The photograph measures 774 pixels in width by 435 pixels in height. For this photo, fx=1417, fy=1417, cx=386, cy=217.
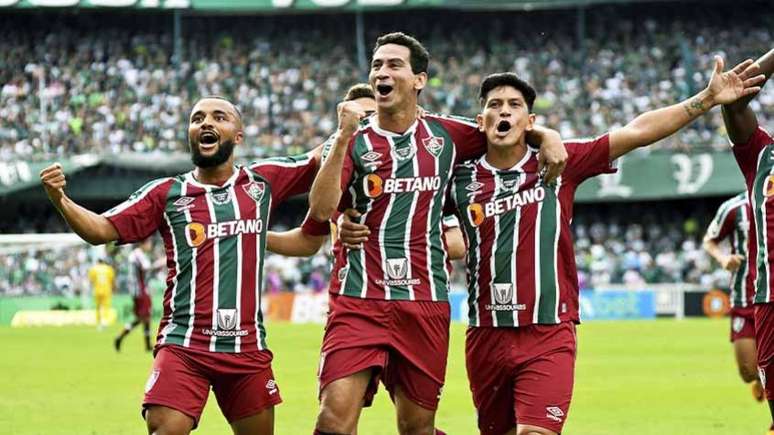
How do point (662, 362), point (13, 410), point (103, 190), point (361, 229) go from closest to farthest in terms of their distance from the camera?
1. point (361, 229)
2. point (13, 410)
3. point (662, 362)
4. point (103, 190)

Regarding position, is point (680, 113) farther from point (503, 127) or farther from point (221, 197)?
point (221, 197)

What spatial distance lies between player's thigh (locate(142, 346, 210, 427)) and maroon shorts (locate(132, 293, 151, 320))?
17.5 m

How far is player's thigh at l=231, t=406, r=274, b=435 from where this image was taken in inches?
311

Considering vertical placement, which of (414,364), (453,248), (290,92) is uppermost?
(290,92)

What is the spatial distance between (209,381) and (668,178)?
118 feet

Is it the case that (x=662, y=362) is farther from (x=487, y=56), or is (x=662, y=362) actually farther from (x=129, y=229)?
(x=487, y=56)

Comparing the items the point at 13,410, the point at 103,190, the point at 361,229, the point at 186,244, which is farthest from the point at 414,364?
the point at 103,190

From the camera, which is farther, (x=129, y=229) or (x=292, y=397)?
(x=292, y=397)

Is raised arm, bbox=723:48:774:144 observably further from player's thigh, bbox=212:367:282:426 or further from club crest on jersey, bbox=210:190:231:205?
player's thigh, bbox=212:367:282:426

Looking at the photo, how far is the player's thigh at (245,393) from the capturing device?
7.86 metres

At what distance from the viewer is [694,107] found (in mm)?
8016

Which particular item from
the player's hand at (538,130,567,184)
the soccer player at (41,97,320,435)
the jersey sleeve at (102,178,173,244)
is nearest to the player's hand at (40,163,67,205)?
the soccer player at (41,97,320,435)

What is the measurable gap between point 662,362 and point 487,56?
86.3 feet

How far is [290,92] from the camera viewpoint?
4475cm
